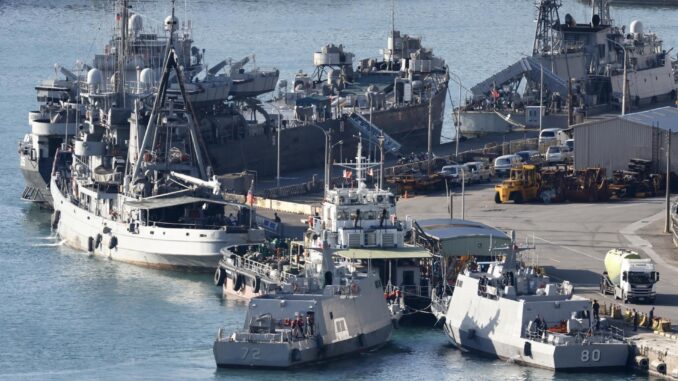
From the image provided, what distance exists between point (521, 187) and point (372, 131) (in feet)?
67.9

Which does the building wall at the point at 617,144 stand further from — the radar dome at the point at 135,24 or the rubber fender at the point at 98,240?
the radar dome at the point at 135,24

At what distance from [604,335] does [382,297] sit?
7985mm

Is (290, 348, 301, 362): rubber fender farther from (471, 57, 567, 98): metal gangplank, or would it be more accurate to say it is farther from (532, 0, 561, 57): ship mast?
(532, 0, 561, 57): ship mast

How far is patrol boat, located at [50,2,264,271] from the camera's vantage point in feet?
294

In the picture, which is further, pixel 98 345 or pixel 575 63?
pixel 575 63

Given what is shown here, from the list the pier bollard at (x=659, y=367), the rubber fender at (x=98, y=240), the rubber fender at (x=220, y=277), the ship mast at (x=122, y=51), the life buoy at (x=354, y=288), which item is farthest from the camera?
the ship mast at (x=122, y=51)

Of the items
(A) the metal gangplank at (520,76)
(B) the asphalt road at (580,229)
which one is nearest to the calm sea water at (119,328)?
(B) the asphalt road at (580,229)

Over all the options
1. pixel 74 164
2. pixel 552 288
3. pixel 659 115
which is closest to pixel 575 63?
pixel 659 115

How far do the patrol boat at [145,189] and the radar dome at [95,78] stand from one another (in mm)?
1121

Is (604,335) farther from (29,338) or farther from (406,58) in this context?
(406,58)

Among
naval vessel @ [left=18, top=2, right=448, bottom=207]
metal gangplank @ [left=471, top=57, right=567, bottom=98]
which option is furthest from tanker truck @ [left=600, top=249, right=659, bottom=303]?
metal gangplank @ [left=471, top=57, right=567, bottom=98]

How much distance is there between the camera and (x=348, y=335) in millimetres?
71375

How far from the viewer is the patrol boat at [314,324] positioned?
6925 cm

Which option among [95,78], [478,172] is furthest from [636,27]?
[95,78]
